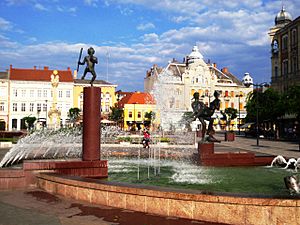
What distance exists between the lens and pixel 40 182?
9195mm

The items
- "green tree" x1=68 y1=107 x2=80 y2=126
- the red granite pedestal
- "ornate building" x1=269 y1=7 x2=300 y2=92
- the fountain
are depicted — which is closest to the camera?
the fountain

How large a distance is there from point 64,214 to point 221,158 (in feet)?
31.4

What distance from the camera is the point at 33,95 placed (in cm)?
7475

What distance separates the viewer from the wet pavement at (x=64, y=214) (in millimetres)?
5963

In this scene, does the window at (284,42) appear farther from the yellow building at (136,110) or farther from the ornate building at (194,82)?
the yellow building at (136,110)

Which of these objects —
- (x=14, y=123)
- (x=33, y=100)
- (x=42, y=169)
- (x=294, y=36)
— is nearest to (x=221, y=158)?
(x=42, y=169)

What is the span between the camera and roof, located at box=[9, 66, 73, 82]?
244 feet

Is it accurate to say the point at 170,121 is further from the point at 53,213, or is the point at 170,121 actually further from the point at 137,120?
the point at 53,213

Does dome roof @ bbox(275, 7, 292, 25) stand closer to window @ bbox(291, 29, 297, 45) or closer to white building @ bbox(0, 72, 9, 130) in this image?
window @ bbox(291, 29, 297, 45)

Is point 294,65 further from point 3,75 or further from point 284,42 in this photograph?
point 3,75

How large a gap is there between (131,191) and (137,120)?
71844 millimetres

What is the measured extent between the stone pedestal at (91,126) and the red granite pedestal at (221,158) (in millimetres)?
5629

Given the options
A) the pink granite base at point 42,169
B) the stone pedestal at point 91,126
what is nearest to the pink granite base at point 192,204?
the pink granite base at point 42,169

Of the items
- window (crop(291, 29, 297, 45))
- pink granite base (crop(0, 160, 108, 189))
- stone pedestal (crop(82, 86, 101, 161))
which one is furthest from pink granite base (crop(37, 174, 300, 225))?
window (crop(291, 29, 297, 45))
